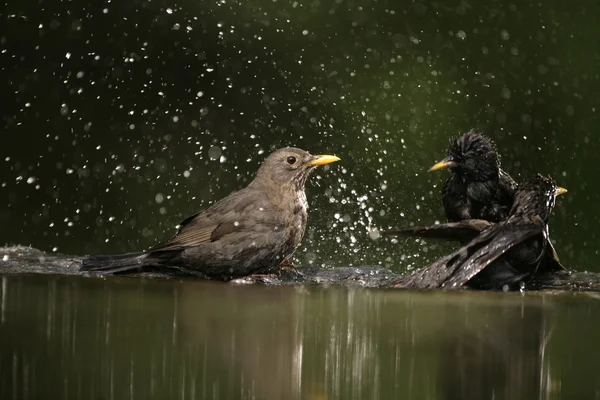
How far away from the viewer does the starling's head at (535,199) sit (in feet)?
20.9

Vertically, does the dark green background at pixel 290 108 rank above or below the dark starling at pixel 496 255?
above

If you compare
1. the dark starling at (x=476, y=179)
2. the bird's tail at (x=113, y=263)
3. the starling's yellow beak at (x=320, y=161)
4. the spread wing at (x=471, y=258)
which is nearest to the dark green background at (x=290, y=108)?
the dark starling at (x=476, y=179)

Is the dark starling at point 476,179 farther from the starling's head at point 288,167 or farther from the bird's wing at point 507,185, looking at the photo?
the starling's head at point 288,167

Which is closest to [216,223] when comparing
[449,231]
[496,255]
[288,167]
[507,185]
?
[288,167]

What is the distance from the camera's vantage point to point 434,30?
1009 cm

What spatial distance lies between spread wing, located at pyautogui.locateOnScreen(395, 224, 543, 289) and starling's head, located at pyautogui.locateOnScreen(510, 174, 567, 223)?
0.61 feet

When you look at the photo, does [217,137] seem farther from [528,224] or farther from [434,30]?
[528,224]

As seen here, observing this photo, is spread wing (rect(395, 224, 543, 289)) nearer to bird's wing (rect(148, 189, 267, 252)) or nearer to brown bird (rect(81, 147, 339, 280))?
brown bird (rect(81, 147, 339, 280))

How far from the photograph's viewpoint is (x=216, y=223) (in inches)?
264

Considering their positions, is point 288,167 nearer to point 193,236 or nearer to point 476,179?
point 193,236

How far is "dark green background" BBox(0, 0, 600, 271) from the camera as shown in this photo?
31.6 feet

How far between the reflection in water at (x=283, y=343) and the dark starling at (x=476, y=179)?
1488mm

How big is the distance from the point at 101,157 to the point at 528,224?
498 cm

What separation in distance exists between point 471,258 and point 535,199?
623mm
